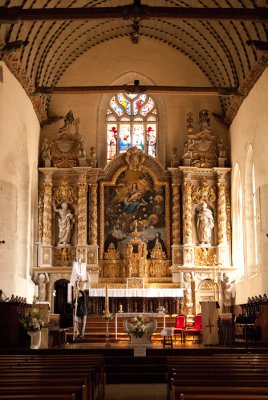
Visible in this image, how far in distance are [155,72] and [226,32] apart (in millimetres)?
4520

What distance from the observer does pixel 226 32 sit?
76.1ft

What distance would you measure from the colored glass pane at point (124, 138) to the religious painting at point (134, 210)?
1504 millimetres

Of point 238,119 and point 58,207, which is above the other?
point 238,119

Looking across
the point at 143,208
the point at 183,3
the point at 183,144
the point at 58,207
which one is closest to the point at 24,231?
the point at 58,207

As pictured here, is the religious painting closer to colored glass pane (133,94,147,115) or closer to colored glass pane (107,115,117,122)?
colored glass pane (107,115,117,122)

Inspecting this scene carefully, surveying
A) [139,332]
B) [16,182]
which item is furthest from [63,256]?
[139,332]

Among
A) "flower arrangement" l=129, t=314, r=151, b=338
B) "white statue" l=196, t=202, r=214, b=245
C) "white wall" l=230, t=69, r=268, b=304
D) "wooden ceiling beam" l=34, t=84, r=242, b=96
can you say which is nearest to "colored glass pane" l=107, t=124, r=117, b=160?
"wooden ceiling beam" l=34, t=84, r=242, b=96

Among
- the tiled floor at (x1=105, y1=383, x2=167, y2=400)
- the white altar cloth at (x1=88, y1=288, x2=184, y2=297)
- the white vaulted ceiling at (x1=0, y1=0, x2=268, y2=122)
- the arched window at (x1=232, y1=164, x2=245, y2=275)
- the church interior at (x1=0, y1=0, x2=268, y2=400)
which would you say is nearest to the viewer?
the tiled floor at (x1=105, y1=383, x2=167, y2=400)

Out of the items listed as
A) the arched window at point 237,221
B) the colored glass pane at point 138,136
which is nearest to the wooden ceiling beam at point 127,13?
the arched window at point 237,221

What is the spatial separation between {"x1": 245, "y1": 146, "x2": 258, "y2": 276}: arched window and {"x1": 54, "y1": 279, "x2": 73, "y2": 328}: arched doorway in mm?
7055

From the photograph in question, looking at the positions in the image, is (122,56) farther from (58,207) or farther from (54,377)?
(54,377)

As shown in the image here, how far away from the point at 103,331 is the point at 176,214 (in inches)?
225

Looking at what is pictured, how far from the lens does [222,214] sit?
24969 mm

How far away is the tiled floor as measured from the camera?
11.2 meters
